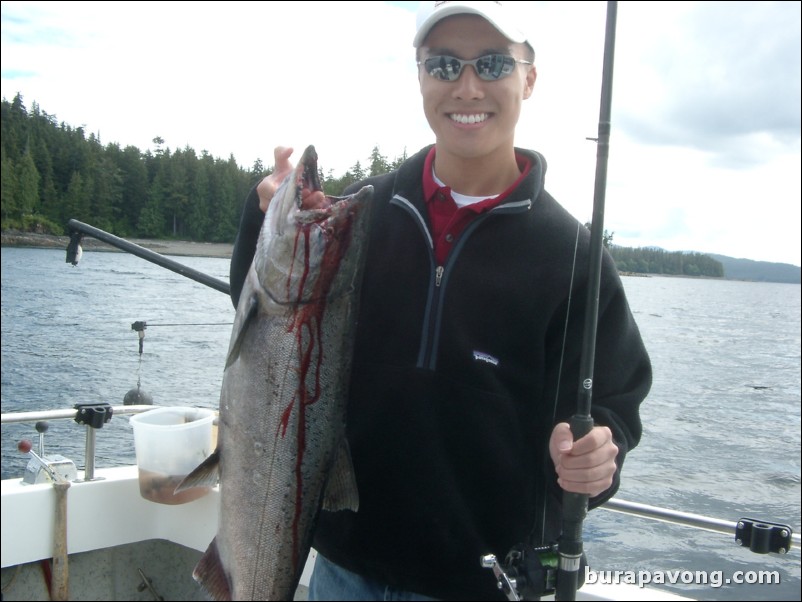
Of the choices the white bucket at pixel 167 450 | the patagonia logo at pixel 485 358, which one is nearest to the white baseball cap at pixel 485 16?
the patagonia logo at pixel 485 358

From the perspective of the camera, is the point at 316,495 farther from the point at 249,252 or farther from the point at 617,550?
the point at 617,550

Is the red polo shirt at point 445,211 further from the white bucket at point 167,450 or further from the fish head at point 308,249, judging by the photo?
the white bucket at point 167,450

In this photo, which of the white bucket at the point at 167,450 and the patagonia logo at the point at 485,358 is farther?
the white bucket at the point at 167,450

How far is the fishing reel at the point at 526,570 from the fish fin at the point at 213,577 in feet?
2.71

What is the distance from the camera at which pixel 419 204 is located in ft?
7.57

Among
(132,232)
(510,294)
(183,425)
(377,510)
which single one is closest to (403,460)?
(377,510)

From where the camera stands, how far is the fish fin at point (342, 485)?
2109mm

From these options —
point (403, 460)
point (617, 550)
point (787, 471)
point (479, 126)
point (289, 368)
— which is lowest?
point (787, 471)

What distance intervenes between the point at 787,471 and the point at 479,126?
491 inches

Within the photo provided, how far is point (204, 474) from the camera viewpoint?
7.40 feet

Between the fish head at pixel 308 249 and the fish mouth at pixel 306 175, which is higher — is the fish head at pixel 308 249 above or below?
below

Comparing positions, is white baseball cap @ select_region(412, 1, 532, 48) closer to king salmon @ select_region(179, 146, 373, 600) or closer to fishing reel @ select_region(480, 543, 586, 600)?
king salmon @ select_region(179, 146, 373, 600)
